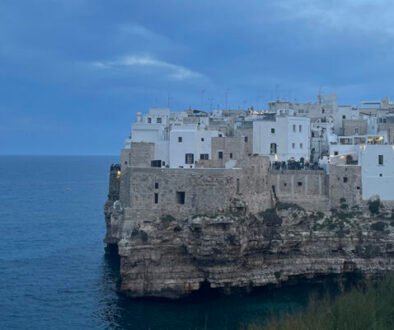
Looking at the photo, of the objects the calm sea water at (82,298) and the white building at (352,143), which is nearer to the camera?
the calm sea water at (82,298)

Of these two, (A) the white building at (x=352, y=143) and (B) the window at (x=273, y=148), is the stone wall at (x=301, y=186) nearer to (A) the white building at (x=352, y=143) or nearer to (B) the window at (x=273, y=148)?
(A) the white building at (x=352, y=143)

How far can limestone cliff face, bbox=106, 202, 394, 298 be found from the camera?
1539 inches

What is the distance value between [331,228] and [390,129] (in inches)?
558

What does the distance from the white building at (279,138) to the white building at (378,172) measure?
7073mm

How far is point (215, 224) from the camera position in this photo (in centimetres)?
3931

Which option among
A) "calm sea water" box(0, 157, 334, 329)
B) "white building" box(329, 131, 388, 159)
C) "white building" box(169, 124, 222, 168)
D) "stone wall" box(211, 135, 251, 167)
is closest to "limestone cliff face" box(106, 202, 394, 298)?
"calm sea water" box(0, 157, 334, 329)

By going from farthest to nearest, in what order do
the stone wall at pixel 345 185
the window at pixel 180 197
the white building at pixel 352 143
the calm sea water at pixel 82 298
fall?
the white building at pixel 352 143, the stone wall at pixel 345 185, the window at pixel 180 197, the calm sea water at pixel 82 298

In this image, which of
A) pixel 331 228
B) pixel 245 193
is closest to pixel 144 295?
pixel 245 193

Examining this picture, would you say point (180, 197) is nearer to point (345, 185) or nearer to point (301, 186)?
point (301, 186)

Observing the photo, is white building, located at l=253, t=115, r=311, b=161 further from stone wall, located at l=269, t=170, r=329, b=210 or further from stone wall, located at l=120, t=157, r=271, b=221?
stone wall, located at l=120, t=157, r=271, b=221

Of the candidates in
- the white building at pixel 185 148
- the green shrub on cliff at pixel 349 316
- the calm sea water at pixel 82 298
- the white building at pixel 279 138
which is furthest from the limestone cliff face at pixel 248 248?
the green shrub on cliff at pixel 349 316

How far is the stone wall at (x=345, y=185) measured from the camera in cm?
4547

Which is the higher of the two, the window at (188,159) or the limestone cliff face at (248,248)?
the window at (188,159)

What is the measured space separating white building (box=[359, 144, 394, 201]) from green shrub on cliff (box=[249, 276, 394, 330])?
18.4 metres
